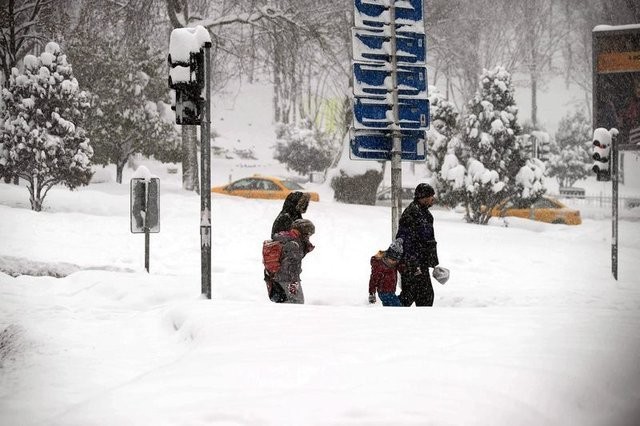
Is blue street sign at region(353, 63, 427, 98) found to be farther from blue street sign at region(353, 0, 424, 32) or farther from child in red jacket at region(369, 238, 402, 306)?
child in red jacket at region(369, 238, 402, 306)

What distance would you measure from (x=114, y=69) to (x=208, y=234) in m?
25.8

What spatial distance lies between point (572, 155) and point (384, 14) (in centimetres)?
4194

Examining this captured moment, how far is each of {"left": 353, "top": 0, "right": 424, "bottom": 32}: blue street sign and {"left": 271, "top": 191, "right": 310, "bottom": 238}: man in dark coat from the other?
2.22m

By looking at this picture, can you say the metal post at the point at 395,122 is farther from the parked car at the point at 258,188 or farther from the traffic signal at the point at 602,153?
the parked car at the point at 258,188

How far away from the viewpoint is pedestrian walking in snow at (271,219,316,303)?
7.43 m

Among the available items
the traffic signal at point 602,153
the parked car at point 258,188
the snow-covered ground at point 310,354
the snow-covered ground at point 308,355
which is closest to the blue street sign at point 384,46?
the snow-covered ground at point 308,355

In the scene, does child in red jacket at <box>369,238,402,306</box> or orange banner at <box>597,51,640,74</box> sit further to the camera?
orange banner at <box>597,51,640,74</box>

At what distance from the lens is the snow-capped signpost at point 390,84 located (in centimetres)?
870

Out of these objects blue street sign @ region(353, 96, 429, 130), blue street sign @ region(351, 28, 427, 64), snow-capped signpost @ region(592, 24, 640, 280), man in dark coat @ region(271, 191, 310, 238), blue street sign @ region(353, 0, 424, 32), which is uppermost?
snow-capped signpost @ region(592, 24, 640, 280)

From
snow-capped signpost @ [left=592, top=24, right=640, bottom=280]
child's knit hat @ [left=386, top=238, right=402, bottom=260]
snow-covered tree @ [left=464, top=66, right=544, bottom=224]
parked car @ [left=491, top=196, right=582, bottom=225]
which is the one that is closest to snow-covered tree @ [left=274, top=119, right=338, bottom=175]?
parked car @ [left=491, top=196, right=582, bottom=225]

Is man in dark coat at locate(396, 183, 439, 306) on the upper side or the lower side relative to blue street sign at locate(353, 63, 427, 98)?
lower

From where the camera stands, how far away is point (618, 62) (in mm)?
19156

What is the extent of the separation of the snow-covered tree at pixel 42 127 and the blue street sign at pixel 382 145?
13938 millimetres

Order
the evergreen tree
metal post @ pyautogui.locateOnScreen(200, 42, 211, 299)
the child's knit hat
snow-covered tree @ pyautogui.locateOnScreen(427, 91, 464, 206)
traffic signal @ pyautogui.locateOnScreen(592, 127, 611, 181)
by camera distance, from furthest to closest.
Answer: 1. the evergreen tree
2. snow-covered tree @ pyautogui.locateOnScreen(427, 91, 464, 206)
3. traffic signal @ pyautogui.locateOnScreen(592, 127, 611, 181)
4. metal post @ pyautogui.locateOnScreen(200, 42, 211, 299)
5. the child's knit hat
